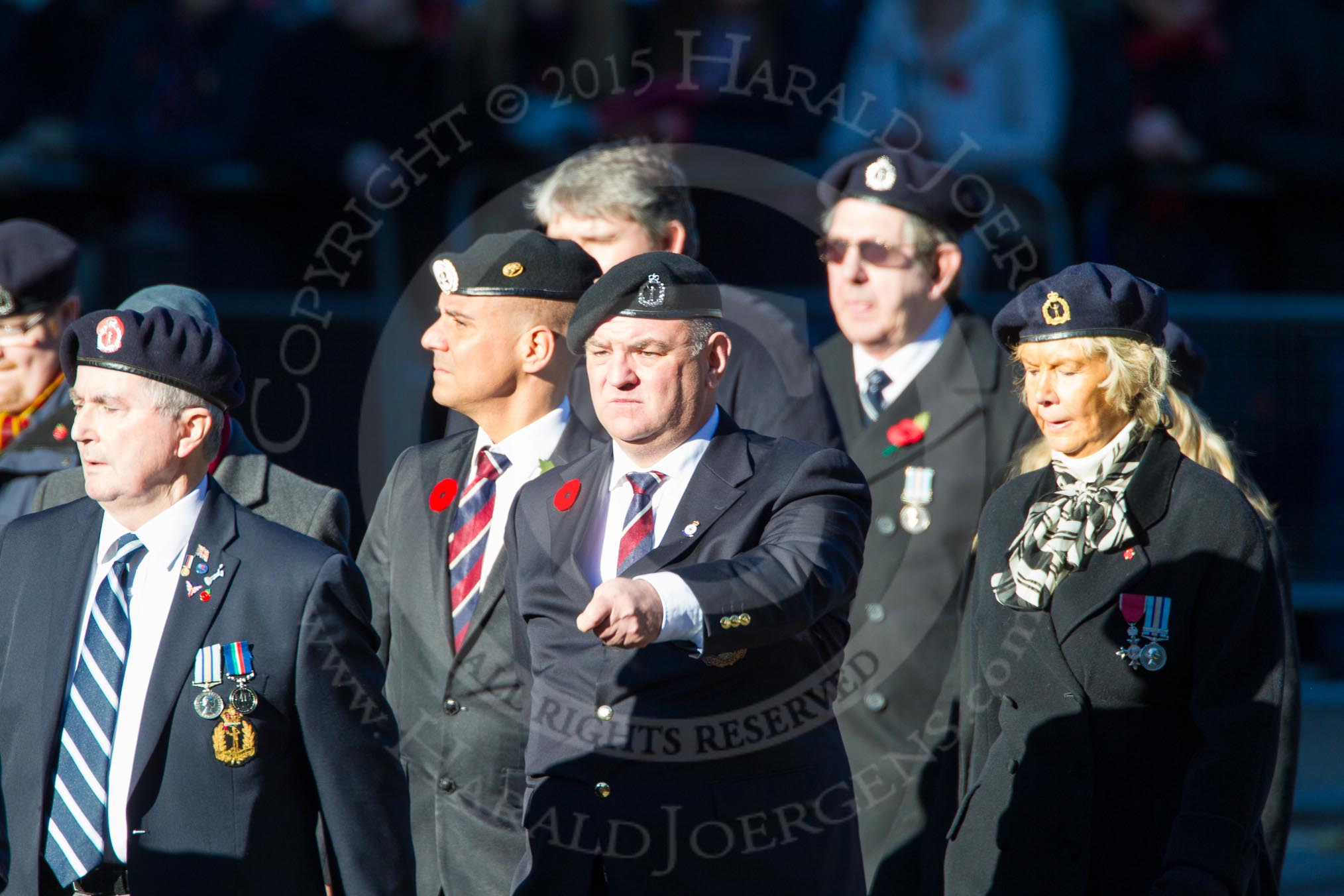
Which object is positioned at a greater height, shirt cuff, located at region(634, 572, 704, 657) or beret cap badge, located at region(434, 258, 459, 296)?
beret cap badge, located at region(434, 258, 459, 296)

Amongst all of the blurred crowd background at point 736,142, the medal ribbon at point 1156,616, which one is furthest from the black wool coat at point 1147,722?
the blurred crowd background at point 736,142

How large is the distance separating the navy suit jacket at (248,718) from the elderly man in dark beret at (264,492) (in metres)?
0.77

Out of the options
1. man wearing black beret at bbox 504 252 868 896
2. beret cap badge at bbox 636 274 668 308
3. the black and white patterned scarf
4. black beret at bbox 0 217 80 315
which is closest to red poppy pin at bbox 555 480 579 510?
man wearing black beret at bbox 504 252 868 896

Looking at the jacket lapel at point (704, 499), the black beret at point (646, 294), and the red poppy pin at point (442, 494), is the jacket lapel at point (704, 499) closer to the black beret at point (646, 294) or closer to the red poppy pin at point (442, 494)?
the black beret at point (646, 294)

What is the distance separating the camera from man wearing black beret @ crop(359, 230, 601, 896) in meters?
4.23

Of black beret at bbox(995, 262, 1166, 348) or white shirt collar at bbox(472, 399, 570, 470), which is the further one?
white shirt collar at bbox(472, 399, 570, 470)

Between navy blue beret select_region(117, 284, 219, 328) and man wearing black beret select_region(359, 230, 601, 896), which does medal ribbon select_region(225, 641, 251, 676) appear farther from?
navy blue beret select_region(117, 284, 219, 328)

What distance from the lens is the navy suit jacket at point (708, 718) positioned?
349 centimetres

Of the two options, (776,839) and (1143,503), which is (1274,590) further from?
(776,839)

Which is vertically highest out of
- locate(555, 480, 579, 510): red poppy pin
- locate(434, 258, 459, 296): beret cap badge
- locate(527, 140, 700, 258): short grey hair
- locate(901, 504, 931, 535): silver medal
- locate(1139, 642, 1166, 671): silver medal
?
locate(527, 140, 700, 258): short grey hair

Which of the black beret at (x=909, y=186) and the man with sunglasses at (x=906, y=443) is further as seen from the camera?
the black beret at (x=909, y=186)

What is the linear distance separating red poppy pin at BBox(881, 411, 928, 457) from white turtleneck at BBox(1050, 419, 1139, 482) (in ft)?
3.62

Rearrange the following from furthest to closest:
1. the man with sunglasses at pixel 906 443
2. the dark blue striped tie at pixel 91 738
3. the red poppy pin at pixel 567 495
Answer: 1. the man with sunglasses at pixel 906 443
2. the red poppy pin at pixel 567 495
3. the dark blue striped tie at pixel 91 738

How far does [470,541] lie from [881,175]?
1.74 metres
